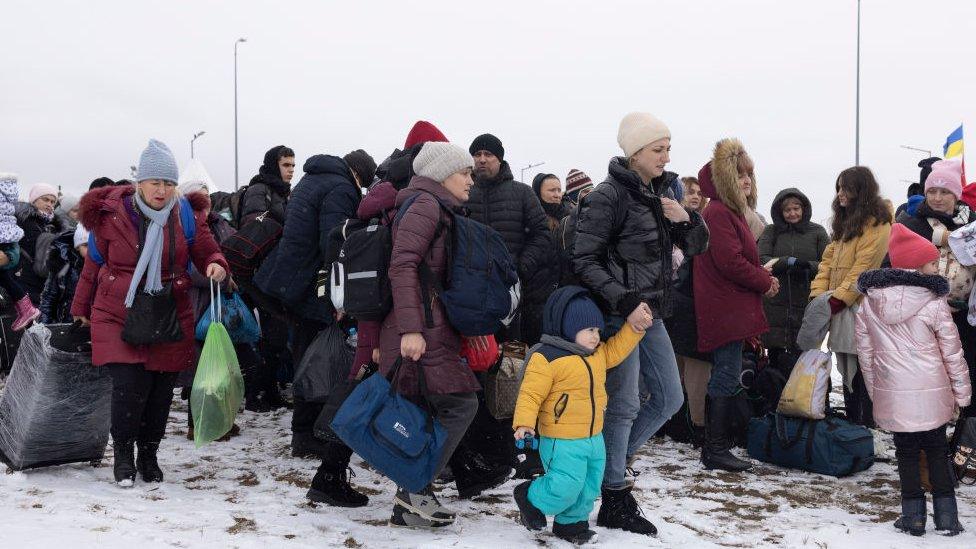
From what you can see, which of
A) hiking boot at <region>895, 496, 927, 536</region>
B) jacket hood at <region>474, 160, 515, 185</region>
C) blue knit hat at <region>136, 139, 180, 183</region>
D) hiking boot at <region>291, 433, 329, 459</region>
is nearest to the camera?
hiking boot at <region>895, 496, 927, 536</region>

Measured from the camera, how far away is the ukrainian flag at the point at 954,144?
8.92 m

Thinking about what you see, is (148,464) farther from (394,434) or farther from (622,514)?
(622,514)

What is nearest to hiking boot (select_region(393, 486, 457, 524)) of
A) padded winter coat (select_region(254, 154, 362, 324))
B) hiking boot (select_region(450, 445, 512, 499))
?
hiking boot (select_region(450, 445, 512, 499))

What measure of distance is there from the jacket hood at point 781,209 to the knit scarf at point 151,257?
4.80 m

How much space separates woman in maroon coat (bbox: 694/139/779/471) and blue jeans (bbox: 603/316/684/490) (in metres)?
1.32

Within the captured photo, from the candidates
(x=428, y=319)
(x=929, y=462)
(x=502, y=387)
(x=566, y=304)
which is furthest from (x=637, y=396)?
(x=929, y=462)

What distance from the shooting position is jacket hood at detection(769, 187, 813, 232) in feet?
23.4

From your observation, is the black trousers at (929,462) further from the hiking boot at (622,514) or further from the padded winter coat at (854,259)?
the padded winter coat at (854,259)

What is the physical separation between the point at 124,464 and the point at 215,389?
661mm

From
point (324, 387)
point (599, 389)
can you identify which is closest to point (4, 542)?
point (324, 387)

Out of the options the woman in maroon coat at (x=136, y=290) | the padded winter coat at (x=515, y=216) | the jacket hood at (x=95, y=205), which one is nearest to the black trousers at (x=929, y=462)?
the padded winter coat at (x=515, y=216)

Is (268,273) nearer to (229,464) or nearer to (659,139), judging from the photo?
(229,464)

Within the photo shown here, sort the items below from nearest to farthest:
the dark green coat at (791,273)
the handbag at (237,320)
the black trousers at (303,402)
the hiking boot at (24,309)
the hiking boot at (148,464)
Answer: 1. the hiking boot at (148,464)
2. the black trousers at (303,402)
3. the handbag at (237,320)
4. the dark green coat at (791,273)
5. the hiking boot at (24,309)

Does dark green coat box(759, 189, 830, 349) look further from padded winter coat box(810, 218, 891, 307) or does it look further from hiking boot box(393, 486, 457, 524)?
hiking boot box(393, 486, 457, 524)
